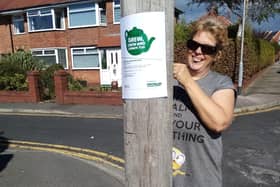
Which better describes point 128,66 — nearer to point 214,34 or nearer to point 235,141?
point 214,34

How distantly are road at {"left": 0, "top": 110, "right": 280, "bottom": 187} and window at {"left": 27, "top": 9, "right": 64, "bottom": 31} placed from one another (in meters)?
11.7

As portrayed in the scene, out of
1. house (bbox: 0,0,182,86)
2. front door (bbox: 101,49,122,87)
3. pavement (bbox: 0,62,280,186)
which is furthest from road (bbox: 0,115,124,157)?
house (bbox: 0,0,182,86)

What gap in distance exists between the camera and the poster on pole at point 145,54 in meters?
1.23

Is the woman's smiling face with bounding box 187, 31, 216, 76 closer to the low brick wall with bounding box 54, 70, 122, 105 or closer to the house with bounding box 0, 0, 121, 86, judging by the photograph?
the low brick wall with bounding box 54, 70, 122, 105

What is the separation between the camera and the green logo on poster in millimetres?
1229

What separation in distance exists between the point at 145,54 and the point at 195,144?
78cm

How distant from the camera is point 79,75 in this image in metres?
20.3

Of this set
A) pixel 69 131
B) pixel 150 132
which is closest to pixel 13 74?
pixel 69 131

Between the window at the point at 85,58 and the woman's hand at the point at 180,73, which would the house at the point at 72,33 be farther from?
the woman's hand at the point at 180,73

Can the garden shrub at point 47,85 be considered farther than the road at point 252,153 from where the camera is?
Yes

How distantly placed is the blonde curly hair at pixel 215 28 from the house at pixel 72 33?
1608 cm

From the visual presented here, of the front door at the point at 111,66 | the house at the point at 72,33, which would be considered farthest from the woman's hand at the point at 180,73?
the front door at the point at 111,66

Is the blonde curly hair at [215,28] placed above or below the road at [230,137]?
above

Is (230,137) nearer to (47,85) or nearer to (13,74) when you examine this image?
(47,85)
